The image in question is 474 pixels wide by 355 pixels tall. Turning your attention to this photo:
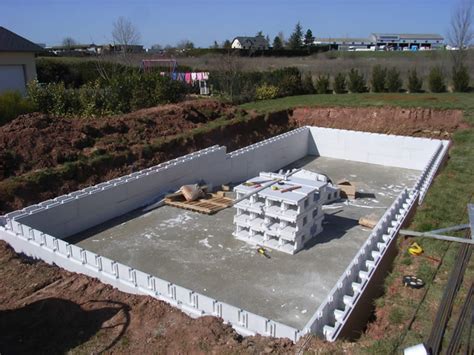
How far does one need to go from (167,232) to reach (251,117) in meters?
9.84

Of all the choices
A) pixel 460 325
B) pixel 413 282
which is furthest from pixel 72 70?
pixel 460 325

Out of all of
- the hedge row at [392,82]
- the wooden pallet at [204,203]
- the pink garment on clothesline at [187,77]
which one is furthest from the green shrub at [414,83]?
the wooden pallet at [204,203]

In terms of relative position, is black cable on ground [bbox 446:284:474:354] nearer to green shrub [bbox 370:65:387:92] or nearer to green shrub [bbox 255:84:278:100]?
green shrub [bbox 255:84:278:100]

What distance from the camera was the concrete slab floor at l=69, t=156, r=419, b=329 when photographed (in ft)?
24.9

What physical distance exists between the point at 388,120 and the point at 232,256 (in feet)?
44.2

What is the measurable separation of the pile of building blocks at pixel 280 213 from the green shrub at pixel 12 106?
420 inches

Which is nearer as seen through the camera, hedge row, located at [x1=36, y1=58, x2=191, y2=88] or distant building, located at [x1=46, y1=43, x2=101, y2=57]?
hedge row, located at [x1=36, y1=58, x2=191, y2=88]

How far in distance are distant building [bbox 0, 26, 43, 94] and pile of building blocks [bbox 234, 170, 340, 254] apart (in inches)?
655

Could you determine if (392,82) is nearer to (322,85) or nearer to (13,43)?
(322,85)

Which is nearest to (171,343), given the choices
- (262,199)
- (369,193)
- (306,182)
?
(262,199)

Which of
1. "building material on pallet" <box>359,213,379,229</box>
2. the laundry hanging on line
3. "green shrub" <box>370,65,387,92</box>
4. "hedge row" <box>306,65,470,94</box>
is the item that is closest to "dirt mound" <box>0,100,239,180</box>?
"building material on pallet" <box>359,213,379,229</box>

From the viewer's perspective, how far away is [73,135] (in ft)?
44.1

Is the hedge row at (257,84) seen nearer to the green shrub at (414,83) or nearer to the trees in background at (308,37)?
the green shrub at (414,83)

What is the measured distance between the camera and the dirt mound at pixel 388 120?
18422 millimetres
